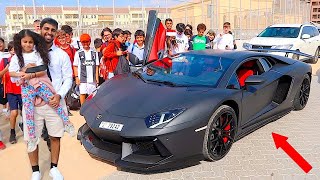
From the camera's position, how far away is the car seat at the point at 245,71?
404 cm

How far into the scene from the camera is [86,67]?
517 cm

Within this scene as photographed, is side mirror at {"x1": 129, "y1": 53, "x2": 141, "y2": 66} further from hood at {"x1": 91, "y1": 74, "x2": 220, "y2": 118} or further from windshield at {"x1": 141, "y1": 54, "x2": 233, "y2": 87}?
hood at {"x1": 91, "y1": 74, "x2": 220, "y2": 118}

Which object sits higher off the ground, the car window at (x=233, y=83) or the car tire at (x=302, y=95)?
the car window at (x=233, y=83)

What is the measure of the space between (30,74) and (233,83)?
7.82 ft

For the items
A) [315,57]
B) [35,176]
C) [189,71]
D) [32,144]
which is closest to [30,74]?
[32,144]

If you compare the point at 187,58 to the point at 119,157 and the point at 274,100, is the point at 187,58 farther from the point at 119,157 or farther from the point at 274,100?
the point at 119,157

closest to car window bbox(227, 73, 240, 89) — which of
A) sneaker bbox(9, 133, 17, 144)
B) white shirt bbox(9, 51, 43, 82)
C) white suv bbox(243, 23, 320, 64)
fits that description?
white shirt bbox(9, 51, 43, 82)

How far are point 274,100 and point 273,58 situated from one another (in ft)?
2.31

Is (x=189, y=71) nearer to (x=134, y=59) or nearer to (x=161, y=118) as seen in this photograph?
(x=161, y=118)

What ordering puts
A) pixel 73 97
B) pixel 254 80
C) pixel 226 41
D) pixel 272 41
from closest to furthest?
pixel 254 80, pixel 73 97, pixel 226 41, pixel 272 41

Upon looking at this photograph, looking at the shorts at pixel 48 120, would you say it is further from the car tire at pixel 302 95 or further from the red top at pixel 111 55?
the car tire at pixel 302 95

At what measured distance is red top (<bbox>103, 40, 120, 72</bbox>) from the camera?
211 inches

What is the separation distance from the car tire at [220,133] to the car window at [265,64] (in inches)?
49.1

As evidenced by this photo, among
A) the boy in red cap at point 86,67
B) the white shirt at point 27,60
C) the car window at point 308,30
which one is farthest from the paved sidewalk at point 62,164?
the car window at point 308,30
